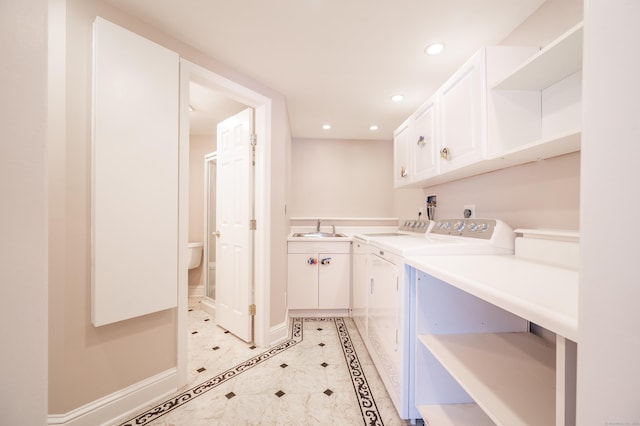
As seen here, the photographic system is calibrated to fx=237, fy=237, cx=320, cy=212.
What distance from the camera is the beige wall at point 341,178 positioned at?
3.45 m

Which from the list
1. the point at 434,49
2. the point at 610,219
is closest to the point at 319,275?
the point at 434,49

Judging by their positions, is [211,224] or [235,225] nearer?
[235,225]

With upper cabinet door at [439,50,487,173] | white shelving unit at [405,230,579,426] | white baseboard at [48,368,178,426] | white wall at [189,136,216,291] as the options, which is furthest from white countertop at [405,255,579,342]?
white wall at [189,136,216,291]

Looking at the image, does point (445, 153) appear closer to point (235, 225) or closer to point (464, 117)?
point (464, 117)

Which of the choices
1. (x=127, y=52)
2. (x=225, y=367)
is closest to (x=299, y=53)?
(x=127, y=52)

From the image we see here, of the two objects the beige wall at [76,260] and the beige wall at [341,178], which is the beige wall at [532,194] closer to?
the beige wall at [341,178]

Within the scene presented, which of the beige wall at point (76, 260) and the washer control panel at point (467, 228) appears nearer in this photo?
the beige wall at point (76, 260)

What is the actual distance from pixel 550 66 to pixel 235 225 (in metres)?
2.32

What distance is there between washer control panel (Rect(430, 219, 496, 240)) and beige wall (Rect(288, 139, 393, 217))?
1.57 m

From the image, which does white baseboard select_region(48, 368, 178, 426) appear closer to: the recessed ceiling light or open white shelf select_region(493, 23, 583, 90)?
open white shelf select_region(493, 23, 583, 90)

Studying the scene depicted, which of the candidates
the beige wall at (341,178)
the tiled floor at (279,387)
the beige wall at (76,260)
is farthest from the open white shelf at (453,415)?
the beige wall at (341,178)

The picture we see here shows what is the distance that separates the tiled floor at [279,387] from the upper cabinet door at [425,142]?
1582mm

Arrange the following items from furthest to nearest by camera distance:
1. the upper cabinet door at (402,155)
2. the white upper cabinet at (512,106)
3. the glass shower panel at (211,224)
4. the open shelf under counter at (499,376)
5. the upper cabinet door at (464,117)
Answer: the glass shower panel at (211,224) → the upper cabinet door at (402,155) → the upper cabinet door at (464,117) → the white upper cabinet at (512,106) → the open shelf under counter at (499,376)

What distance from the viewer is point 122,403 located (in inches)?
51.6
